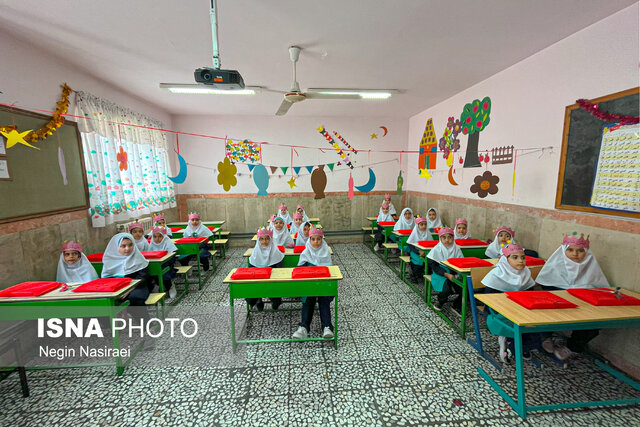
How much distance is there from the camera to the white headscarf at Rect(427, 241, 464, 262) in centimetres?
384

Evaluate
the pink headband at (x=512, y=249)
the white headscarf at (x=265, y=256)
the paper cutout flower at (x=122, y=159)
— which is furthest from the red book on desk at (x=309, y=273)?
the paper cutout flower at (x=122, y=159)

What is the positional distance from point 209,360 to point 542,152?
4.99 m

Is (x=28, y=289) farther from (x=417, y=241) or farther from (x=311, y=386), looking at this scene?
(x=417, y=241)

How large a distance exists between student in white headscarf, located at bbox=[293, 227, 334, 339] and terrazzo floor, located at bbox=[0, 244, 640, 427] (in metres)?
0.16

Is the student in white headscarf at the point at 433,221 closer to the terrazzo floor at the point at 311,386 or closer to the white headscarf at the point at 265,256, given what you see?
the terrazzo floor at the point at 311,386

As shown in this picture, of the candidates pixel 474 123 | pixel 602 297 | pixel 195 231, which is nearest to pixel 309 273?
pixel 602 297

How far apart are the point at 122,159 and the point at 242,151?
3038 mm

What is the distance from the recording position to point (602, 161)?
2928 millimetres

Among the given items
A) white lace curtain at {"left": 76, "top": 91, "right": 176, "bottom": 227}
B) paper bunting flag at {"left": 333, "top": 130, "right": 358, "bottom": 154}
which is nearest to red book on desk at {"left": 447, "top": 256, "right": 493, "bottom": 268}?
paper bunting flag at {"left": 333, "top": 130, "right": 358, "bottom": 154}

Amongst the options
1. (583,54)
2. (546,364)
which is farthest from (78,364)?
(583,54)

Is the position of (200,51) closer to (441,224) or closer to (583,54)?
(583,54)

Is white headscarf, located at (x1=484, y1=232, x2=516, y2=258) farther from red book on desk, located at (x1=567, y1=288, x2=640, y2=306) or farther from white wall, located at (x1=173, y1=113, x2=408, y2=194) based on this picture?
white wall, located at (x1=173, y1=113, x2=408, y2=194)

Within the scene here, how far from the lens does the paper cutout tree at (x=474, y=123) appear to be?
4794mm

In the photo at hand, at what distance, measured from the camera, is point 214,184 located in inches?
298
